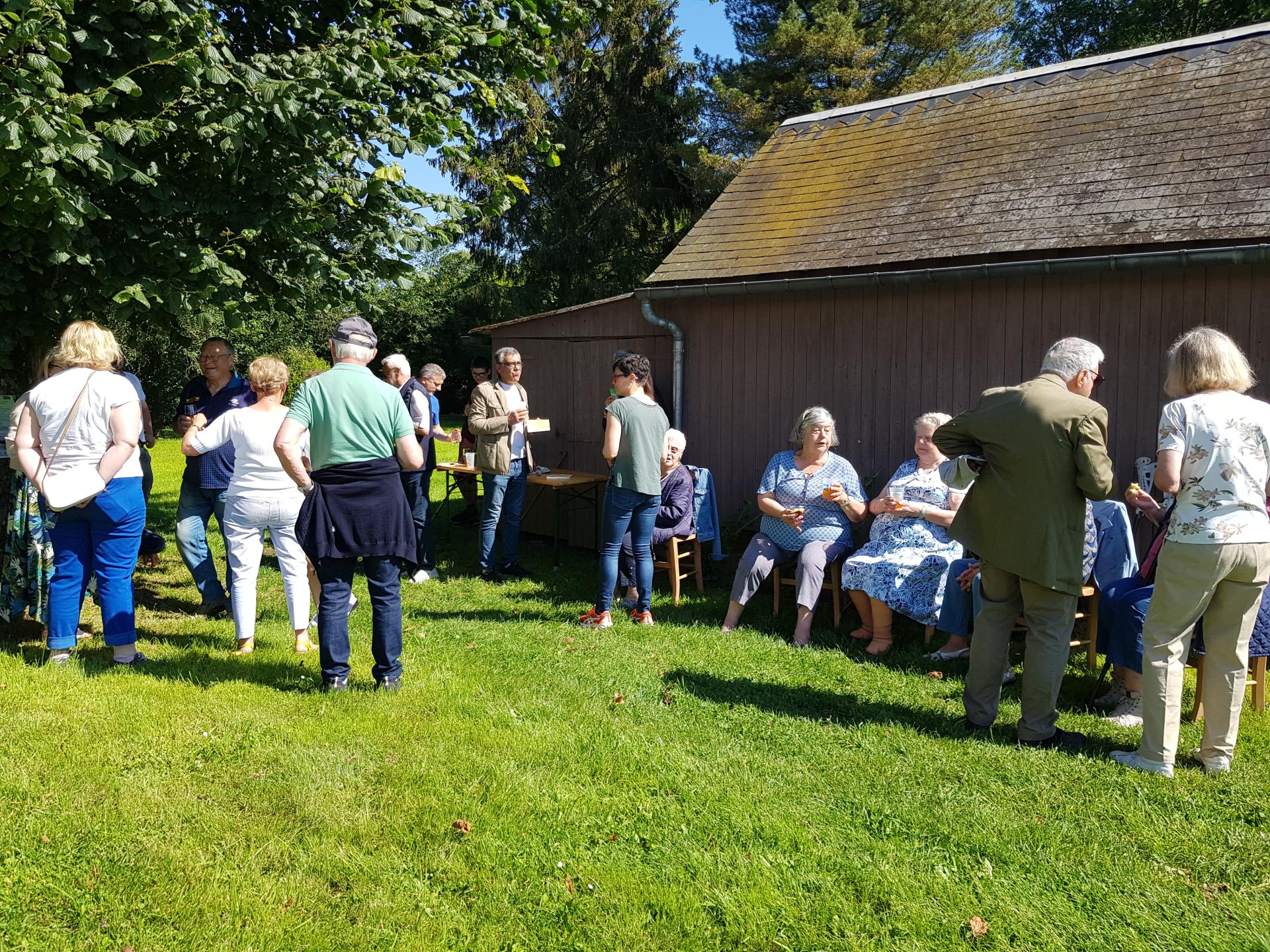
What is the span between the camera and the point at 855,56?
24594 mm

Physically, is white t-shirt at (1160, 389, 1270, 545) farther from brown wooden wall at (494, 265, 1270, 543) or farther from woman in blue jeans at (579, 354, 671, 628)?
woman in blue jeans at (579, 354, 671, 628)

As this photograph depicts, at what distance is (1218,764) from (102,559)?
563 cm

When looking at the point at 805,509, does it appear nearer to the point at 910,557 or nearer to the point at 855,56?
the point at 910,557

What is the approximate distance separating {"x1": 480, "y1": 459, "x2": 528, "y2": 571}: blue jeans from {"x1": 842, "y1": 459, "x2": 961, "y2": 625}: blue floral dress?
324 centimetres

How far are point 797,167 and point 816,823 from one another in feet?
24.7

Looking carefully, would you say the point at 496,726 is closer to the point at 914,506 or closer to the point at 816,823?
the point at 816,823

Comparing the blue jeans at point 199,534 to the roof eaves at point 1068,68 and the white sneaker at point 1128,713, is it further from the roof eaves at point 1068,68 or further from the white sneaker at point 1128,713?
the roof eaves at point 1068,68

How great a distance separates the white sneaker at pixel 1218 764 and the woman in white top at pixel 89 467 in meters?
5.44

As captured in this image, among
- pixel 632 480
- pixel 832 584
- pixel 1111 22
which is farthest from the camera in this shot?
pixel 1111 22

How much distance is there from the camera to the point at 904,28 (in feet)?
81.5

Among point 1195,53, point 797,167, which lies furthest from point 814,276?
point 1195,53

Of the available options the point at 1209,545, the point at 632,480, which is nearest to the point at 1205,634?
the point at 1209,545

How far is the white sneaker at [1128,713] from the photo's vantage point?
4.81m

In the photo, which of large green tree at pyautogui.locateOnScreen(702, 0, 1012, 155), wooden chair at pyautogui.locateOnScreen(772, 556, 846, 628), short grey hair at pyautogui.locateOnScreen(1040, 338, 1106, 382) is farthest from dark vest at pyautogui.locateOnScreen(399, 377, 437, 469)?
large green tree at pyautogui.locateOnScreen(702, 0, 1012, 155)
